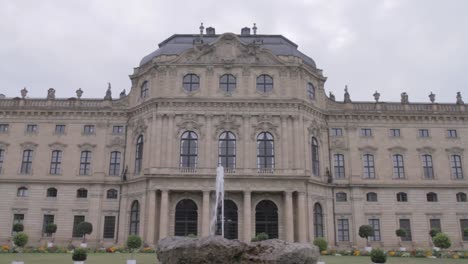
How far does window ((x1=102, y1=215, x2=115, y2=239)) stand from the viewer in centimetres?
4016

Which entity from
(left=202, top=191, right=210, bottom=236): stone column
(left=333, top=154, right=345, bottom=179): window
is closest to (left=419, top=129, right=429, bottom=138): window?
(left=333, top=154, right=345, bottom=179): window

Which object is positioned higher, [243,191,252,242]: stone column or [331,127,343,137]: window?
[331,127,343,137]: window

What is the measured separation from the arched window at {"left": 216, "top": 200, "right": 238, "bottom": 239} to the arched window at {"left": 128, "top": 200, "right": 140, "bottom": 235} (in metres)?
7.62

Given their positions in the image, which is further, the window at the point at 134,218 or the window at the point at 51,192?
the window at the point at 51,192

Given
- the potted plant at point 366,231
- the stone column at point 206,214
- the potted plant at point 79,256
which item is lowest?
the potted plant at point 79,256

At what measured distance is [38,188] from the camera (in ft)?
137

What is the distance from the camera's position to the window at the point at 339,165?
42.5 m

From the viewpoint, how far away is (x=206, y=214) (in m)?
36.4

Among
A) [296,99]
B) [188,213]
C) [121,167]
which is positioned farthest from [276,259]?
[121,167]

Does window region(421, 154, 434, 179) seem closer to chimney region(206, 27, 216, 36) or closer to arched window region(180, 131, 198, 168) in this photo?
arched window region(180, 131, 198, 168)

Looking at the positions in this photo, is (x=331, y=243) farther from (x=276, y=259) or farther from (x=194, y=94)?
(x=276, y=259)

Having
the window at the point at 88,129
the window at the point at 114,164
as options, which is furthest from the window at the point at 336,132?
the window at the point at 88,129

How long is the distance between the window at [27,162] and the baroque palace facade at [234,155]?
0.16m

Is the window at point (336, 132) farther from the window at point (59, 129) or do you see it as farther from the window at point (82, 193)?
the window at point (59, 129)
